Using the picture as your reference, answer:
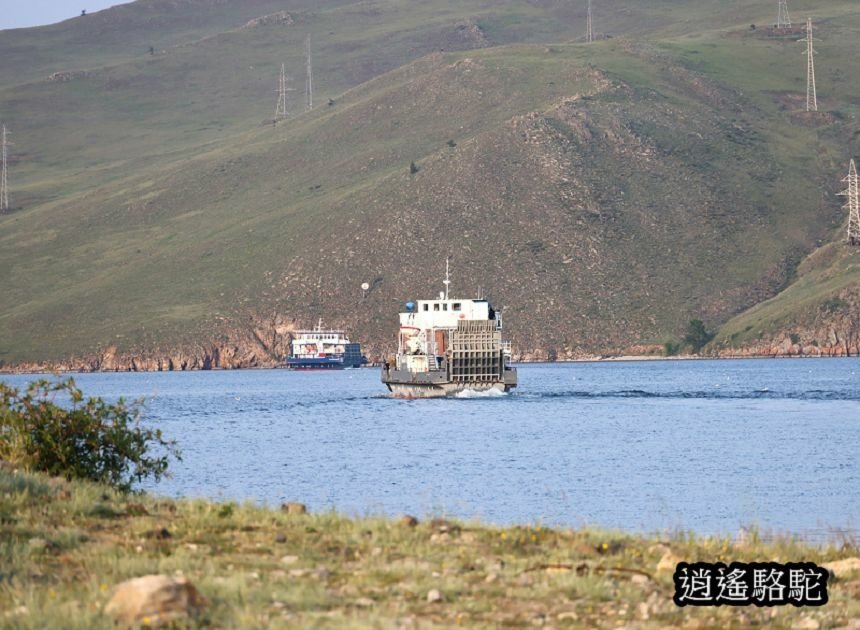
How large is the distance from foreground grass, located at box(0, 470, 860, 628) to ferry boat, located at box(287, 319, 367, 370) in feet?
541

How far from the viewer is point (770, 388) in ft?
360

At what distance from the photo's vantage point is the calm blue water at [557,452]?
40.4m

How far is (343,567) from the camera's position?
18547mm

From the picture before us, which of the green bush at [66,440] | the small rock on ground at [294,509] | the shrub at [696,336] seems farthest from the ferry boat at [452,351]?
the small rock on ground at [294,509]

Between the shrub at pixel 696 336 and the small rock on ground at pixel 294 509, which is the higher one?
the shrub at pixel 696 336

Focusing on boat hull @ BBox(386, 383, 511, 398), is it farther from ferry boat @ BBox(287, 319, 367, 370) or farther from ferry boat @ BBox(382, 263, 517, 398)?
ferry boat @ BBox(287, 319, 367, 370)

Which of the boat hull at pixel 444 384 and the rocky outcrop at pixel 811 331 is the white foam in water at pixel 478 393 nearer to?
the boat hull at pixel 444 384

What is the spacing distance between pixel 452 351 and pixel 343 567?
88.2 metres

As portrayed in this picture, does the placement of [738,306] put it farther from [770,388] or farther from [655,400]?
[655,400]

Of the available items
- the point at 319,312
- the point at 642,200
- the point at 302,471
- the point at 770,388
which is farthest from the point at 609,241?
the point at 302,471

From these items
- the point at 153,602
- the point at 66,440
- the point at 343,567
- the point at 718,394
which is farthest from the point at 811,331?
the point at 153,602

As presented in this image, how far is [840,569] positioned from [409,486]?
2729cm

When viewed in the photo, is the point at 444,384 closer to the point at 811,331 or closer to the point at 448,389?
the point at 448,389

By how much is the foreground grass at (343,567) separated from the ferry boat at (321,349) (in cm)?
16497
